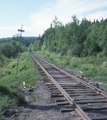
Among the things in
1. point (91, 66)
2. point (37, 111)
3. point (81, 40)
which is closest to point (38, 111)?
point (37, 111)

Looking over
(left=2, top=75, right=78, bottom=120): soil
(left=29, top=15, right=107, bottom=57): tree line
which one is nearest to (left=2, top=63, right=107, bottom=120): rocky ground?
(left=2, top=75, right=78, bottom=120): soil

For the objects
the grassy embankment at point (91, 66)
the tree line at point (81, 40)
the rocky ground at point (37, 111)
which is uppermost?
the tree line at point (81, 40)

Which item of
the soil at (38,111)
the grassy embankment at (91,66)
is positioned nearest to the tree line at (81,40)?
the grassy embankment at (91,66)

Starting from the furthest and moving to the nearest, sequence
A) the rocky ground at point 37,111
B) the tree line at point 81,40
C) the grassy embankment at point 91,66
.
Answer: the tree line at point 81,40 < the grassy embankment at point 91,66 < the rocky ground at point 37,111

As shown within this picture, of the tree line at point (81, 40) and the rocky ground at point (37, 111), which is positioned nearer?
the rocky ground at point (37, 111)

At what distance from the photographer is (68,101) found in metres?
5.13

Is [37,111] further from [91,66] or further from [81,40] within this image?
[81,40]

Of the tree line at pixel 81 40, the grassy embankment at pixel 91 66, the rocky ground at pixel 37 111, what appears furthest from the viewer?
the tree line at pixel 81 40

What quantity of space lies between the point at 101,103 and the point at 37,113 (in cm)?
241

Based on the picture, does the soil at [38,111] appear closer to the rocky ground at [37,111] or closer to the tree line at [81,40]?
the rocky ground at [37,111]

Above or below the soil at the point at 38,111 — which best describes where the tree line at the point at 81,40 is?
above

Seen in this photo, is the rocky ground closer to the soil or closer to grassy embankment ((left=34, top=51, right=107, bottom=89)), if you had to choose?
the soil

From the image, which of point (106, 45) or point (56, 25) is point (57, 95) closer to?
point (106, 45)

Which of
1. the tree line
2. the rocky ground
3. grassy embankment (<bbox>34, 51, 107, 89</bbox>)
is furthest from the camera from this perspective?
the tree line
